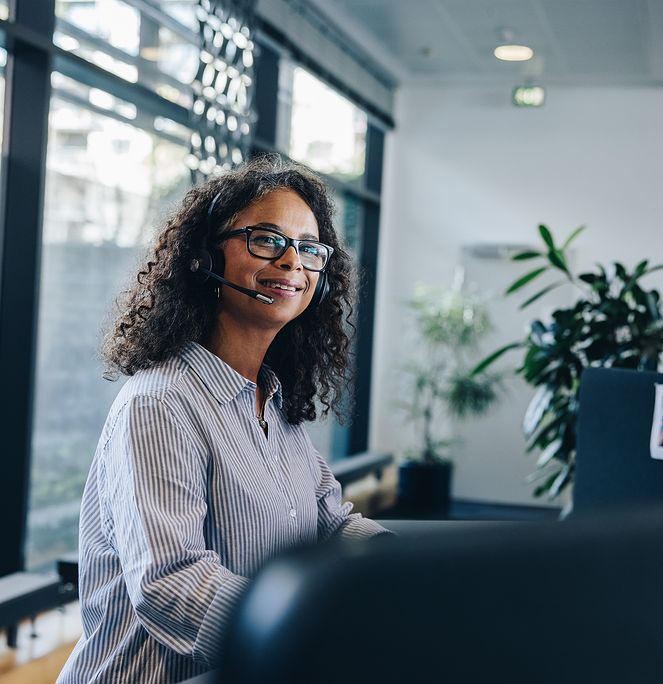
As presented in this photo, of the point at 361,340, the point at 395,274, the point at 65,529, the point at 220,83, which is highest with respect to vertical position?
the point at 220,83

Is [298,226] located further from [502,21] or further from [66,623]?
[502,21]

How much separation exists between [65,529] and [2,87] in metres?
1.82

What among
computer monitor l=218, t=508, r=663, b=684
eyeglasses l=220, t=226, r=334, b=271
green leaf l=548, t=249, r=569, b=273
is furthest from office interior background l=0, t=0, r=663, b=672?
green leaf l=548, t=249, r=569, b=273

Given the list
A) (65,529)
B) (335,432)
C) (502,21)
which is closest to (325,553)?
(65,529)

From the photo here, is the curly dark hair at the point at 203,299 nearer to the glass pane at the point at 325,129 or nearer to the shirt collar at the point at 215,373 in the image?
the shirt collar at the point at 215,373

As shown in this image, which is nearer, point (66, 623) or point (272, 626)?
point (272, 626)

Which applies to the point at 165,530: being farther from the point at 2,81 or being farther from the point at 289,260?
the point at 2,81

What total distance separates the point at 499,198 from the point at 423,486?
2278mm

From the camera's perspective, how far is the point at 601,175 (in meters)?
6.81

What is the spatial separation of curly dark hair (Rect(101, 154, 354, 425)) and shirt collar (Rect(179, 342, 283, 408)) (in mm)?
26

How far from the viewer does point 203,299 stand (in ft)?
4.48

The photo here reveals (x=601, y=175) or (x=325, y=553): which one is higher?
(x=601, y=175)

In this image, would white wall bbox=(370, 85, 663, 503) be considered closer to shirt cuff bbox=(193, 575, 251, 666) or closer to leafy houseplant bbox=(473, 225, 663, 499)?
leafy houseplant bbox=(473, 225, 663, 499)

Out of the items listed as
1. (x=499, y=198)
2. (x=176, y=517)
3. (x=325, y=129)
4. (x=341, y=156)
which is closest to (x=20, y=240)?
(x=176, y=517)
